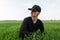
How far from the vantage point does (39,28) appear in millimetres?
4938

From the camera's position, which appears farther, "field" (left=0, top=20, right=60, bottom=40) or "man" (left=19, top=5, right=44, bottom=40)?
"field" (left=0, top=20, right=60, bottom=40)

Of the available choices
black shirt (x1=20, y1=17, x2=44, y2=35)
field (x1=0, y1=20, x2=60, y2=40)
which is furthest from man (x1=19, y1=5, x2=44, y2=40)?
field (x1=0, y1=20, x2=60, y2=40)

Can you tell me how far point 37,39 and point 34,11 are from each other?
0.70 metres

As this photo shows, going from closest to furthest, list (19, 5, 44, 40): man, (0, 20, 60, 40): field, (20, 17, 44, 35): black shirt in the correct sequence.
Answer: (19, 5, 44, 40): man, (20, 17, 44, 35): black shirt, (0, 20, 60, 40): field

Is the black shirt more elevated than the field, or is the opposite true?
the black shirt

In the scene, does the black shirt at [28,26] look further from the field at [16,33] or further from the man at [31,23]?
the field at [16,33]

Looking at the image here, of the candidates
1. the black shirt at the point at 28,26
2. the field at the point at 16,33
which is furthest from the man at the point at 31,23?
the field at the point at 16,33

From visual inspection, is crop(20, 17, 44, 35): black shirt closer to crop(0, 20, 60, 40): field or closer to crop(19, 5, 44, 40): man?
crop(19, 5, 44, 40): man

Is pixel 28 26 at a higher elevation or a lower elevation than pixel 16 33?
higher

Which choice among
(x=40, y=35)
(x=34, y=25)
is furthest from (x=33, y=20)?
(x=40, y=35)

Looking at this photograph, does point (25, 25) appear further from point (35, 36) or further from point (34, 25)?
point (35, 36)

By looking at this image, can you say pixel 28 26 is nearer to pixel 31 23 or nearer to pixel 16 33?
pixel 31 23

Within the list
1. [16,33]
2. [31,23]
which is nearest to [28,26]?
[31,23]

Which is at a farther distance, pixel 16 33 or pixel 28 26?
pixel 16 33
